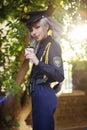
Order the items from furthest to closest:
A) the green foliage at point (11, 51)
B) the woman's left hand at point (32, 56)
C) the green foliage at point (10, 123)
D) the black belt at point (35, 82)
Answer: the green foliage at point (10, 123)
the green foliage at point (11, 51)
the black belt at point (35, 82)
the woman's left hand at point (32, 56)

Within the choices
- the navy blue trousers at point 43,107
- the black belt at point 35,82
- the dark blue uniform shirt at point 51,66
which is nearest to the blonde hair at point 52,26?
the dark blue uniform shirt at point 51,66

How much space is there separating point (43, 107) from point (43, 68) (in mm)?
457

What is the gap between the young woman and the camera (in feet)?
13.2

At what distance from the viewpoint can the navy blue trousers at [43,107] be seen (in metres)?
4.02

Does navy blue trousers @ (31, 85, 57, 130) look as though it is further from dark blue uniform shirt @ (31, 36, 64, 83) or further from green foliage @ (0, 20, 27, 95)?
green foliage @ (0, 20, 27, 95)

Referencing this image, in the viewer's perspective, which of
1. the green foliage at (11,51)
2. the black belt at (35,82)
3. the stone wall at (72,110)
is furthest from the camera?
the stone wall at (72,110)

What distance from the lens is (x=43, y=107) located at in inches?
158

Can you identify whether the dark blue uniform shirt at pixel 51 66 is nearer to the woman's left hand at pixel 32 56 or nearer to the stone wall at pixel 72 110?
the woman's left hand at pixel 32 56

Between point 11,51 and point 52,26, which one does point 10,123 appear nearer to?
point 11,51

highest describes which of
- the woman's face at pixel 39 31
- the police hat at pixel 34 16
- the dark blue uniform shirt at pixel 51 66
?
the police hat at pixel 34 16

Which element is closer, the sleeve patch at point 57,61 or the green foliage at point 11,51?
the sleeve patch at point 57,61

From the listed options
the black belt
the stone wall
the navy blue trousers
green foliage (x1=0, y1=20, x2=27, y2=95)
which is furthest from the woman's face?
the stone wall

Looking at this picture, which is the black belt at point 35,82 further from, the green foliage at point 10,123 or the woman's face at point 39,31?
the green foliage at point 10,123

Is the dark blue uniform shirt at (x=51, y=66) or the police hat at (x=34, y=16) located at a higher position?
the police hat at (x=34, y=16)
